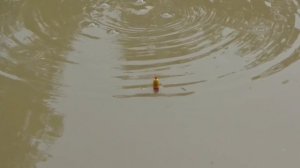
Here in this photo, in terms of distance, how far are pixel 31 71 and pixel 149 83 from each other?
1.96ft

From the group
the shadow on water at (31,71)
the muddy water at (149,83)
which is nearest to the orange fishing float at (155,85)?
the muddy water at (149,83)

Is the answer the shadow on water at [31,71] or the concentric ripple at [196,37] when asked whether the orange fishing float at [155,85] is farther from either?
the shadow on water at [31,71]

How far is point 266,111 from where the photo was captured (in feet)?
8.05

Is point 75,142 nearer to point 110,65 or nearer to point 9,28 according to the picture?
point 110,65

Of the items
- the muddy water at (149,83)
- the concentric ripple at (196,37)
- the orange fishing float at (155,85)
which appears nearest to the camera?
the muddy water at (149,83)

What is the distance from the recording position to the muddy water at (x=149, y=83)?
7.39 feet

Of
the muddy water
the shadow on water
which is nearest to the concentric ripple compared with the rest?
the muddy water

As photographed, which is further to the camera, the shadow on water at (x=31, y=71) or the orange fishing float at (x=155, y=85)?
the orange fishing float at (x=155, y=85)

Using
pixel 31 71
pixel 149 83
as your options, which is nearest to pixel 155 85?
pixel 149 83

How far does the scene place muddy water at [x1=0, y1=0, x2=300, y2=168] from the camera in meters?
2.25

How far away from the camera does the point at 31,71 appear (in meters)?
2.69

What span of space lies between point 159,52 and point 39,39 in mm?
663

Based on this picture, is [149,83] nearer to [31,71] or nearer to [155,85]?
[155,85]

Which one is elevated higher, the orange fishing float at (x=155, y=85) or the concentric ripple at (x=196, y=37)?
the concentric ripple at (x=196, y=37)
